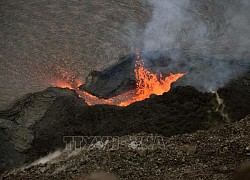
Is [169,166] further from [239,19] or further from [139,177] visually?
[239,19]

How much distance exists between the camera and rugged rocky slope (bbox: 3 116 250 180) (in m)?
8.68

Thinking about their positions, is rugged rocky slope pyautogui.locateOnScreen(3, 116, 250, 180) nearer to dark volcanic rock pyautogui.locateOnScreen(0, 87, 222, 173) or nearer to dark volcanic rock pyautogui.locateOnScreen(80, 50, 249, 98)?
dark volcanic rock pyautogui.locateOnScreen(0, 87, 222, 173)

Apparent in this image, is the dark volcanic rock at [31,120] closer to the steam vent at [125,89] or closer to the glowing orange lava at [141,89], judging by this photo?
the steam vent at [125,89]

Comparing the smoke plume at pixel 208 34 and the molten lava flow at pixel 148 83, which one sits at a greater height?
the smoke plume at pixel 208 34

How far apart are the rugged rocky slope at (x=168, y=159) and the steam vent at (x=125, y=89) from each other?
0.02 meters

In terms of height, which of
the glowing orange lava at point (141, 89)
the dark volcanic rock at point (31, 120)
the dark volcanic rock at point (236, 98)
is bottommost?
the dark volcanic rock at point (31, 120)

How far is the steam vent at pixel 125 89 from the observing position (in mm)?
9227

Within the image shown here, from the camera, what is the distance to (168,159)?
29.8 feet

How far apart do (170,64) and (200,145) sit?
4045 mm

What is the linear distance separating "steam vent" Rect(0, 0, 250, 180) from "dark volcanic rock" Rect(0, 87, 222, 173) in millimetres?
26

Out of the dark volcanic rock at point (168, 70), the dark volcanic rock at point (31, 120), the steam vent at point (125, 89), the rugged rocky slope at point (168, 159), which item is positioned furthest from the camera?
the dark volcanic rock at point (168, 70)

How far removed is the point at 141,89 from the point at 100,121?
7.61 ft

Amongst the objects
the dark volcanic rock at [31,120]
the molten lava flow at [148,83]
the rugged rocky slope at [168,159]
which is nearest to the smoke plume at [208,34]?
the molten lava flow at [148,83]

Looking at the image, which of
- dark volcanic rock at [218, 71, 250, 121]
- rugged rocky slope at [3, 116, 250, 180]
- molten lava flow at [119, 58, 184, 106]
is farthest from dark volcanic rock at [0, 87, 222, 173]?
molten lava flow at [119, 58, 184, 106]
